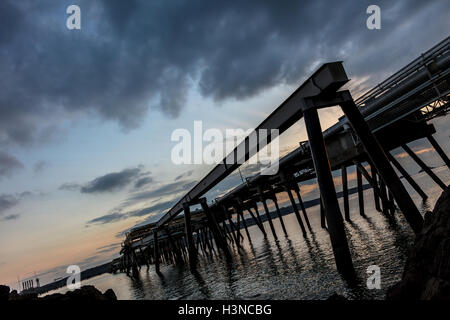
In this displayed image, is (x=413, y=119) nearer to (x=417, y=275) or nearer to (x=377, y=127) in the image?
(x=377, y=127)

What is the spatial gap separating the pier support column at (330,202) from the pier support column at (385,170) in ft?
4.00

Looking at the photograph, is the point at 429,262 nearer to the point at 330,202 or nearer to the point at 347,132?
the point at 330,202

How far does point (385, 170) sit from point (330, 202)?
6.19 ft

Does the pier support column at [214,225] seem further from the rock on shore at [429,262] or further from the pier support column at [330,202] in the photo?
the rock on shore at [429,262]

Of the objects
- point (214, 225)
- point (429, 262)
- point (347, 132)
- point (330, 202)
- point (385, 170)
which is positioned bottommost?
point (429, 262)

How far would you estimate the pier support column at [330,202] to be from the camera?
20.2 feet

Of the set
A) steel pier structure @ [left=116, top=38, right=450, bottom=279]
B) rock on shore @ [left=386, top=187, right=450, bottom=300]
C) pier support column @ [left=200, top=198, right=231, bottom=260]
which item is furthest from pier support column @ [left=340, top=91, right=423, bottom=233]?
pier support column @ [left=200, top=198, right=231, bottom=260]

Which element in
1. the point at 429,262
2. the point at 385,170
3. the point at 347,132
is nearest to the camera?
the point at 429,262

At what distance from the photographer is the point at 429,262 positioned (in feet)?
11.2

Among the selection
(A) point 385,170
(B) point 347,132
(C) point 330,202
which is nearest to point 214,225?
(B) point 347,132

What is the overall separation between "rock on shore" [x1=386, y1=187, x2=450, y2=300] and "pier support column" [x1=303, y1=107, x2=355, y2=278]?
2.36 meters

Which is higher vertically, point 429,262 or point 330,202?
point 330,202

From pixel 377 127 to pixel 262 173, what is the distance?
7.72 meters
